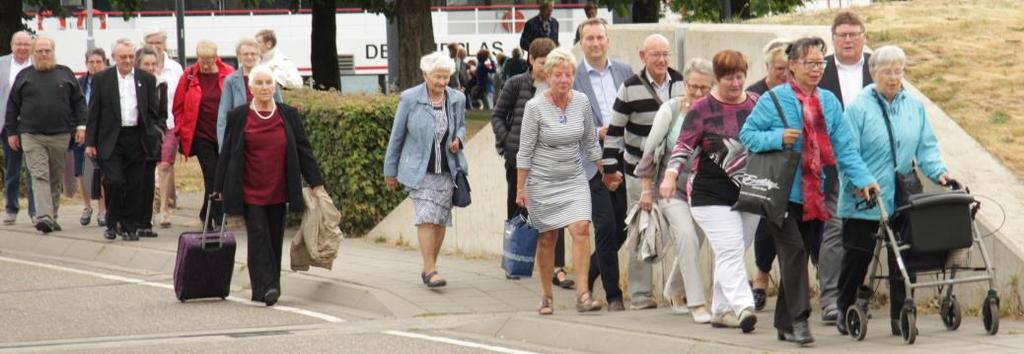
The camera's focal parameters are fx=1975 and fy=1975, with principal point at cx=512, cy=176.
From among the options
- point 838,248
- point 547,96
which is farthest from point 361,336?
point 838,248

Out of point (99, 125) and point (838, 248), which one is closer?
point (838, 248)

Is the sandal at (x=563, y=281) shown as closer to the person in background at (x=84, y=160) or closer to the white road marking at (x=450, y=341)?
the white road marking at (x=450, y=341)

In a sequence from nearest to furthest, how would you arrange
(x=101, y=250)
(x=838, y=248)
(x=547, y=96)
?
(x=838, y=248) < (x=547, y=96) < (x=101, y=250)

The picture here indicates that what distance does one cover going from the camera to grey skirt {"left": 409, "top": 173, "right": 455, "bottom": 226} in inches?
526

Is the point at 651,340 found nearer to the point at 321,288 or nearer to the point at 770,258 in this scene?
the point at 770,258

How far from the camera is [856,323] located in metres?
10.2

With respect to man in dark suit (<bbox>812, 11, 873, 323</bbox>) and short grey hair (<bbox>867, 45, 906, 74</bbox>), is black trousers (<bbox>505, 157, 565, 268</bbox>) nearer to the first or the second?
man in dark suit (<bbox>812, 11, 873, 323</bbox>)

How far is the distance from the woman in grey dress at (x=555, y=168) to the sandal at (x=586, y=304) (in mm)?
192

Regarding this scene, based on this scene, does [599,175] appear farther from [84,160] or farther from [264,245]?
[84,160]

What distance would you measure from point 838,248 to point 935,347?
145 centimetres

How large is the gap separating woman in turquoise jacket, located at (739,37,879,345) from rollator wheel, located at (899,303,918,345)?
0.47 meters

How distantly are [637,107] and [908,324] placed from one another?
2654 mm

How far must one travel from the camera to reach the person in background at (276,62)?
635 inches

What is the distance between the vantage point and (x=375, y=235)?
1702 centimetres
